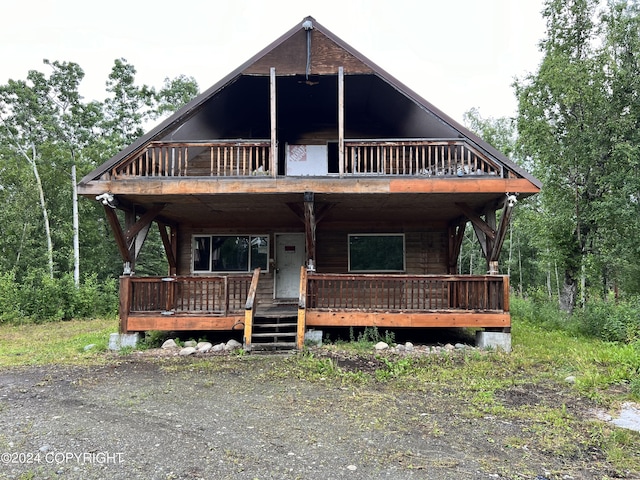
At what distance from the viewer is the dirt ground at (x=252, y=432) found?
3.54m

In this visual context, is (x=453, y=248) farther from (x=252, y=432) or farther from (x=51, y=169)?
(x=51, y=169)

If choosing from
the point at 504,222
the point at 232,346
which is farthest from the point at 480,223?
the point at 232,346

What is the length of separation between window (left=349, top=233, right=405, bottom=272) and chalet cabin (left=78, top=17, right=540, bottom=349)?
119 mm

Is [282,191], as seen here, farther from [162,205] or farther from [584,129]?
[584,129]

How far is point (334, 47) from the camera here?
8.63 m

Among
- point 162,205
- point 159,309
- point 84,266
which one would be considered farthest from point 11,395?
point 84,266

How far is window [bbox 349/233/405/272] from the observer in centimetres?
1162

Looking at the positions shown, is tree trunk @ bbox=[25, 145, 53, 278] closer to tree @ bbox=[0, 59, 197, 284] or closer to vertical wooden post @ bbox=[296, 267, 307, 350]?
tree @ bbox=[0, 59, 197, 284]

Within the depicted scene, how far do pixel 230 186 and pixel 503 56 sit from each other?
41744mm

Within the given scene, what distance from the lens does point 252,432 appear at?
14.2ft

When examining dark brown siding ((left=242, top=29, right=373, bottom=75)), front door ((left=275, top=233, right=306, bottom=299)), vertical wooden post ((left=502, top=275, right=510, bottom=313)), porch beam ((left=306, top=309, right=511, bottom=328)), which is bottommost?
porch beam ((left=306, top=309, right=511, bottom=328))

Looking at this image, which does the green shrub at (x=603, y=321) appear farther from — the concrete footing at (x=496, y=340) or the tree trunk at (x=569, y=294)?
the concrete footing at (x=496, y=340)

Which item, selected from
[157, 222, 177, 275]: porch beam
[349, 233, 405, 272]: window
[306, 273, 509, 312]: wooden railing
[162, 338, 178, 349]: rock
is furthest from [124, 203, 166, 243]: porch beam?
[349, 233, 405, 272]: window

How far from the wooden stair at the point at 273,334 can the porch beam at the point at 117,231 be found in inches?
120
